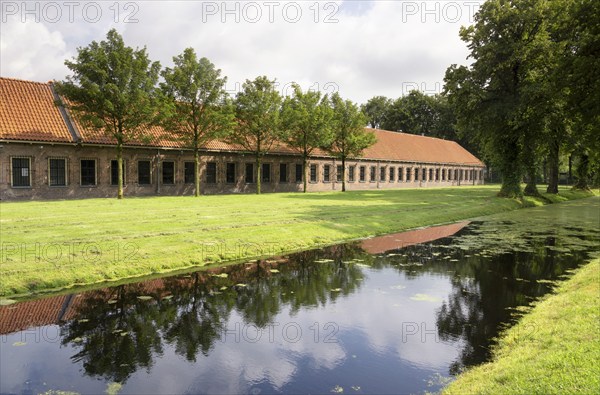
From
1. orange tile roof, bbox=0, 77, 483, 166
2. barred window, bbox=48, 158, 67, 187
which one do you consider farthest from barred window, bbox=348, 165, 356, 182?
barred window, bbox=48, 158, 67, 187

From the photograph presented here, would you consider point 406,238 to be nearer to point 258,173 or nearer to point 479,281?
point 479,281

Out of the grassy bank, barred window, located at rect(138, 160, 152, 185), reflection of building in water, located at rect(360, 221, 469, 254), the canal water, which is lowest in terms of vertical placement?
the canal water

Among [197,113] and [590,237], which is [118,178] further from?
[590,237]

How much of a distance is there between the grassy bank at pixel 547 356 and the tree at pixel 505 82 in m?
24.4

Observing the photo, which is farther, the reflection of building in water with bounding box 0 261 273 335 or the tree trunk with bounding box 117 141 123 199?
the tree trunk with bounding box 117 141 123 199

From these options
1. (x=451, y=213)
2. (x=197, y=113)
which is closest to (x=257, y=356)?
(x=451, y=213)

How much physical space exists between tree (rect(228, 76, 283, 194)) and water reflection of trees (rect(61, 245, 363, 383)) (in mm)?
25208

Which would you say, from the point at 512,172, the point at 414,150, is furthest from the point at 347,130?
the point at 414,150

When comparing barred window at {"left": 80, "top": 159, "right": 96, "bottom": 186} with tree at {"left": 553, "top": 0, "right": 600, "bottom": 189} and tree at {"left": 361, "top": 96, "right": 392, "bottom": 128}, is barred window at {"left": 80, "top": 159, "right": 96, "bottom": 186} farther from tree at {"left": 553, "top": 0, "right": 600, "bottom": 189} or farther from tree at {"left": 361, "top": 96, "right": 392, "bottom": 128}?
tree at {"left": 361, "top": 96, "right": 392, "bottom": 128}

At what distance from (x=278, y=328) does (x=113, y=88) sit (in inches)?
920

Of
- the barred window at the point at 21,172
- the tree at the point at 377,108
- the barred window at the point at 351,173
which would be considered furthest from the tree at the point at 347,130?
the tree at the point at 377,108

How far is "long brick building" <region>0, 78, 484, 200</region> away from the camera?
85.7ft

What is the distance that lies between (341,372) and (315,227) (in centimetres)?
1046

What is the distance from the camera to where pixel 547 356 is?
513 cm
